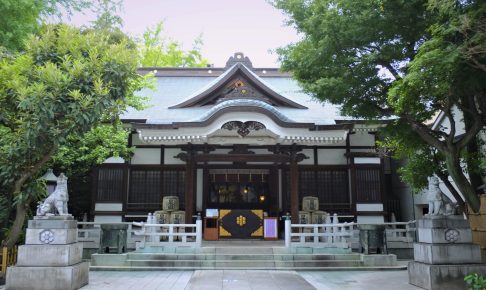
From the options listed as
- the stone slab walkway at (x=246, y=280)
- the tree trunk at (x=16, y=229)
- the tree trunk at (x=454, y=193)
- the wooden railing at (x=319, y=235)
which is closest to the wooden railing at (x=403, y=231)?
the wooden railing at (x=319, y=235)

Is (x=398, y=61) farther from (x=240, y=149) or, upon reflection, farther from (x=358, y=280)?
(x=240, y=149)

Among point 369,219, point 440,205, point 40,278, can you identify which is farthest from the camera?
point 369,219

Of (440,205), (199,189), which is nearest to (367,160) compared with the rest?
(440,205)

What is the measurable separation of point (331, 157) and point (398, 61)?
7.24 meters

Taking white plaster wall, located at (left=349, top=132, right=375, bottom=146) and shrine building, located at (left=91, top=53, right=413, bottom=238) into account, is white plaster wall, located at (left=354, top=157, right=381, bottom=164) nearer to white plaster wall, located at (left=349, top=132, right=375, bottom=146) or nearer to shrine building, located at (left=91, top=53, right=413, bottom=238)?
shrine building, located at (left=91, top=53, right=413, bottom=238)

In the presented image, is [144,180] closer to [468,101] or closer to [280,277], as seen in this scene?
[280,277]

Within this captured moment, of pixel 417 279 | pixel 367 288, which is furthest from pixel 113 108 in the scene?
pixel 417 279

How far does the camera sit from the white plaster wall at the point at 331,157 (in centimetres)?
1619

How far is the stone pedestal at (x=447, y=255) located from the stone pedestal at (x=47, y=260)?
7.94 metres

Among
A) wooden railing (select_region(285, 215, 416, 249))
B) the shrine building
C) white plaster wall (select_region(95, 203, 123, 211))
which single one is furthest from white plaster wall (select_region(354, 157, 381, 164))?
white plaster wall (select_region(95, 203, 123, 211))

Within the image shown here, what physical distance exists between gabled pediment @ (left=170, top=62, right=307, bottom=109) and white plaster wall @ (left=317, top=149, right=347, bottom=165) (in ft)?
6.96

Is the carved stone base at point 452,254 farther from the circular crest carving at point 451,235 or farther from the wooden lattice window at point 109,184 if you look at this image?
the wooden lattice window at point 109,184

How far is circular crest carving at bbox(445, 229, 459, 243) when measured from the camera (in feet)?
28.7

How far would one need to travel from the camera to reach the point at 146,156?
16.1 metres
